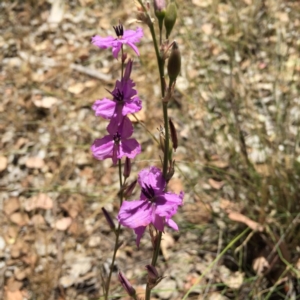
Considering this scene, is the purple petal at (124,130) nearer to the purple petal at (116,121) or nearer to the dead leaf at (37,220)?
the purple petal at (116,121)

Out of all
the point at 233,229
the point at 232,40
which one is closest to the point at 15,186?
the point at 233,229

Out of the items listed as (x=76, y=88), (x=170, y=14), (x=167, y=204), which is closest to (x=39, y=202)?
(x=76, y=88)

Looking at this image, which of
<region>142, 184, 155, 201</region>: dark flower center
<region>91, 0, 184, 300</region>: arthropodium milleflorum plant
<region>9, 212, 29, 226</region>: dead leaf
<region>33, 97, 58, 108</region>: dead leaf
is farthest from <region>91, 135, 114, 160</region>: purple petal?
<region>33, 97, 58, 108</region>: dead leaf

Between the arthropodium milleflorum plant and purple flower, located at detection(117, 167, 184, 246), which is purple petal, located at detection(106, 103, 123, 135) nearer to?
the arthropodium milleflorum plant

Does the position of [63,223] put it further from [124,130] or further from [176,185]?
[124,130]

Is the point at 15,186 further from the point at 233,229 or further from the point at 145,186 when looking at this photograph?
the point at 145,186

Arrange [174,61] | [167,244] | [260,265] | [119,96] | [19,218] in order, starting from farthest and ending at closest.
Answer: [19,218] → [167,244] → [260,265] → [119,96] → [174,61]
